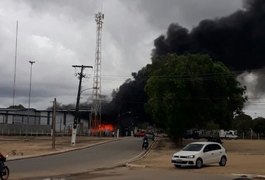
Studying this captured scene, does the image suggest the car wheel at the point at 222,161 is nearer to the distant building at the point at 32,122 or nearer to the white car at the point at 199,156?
the white car at the point at 199,156

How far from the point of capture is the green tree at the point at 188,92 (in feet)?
213

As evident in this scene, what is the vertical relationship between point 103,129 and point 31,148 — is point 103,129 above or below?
above

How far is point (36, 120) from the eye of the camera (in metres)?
136

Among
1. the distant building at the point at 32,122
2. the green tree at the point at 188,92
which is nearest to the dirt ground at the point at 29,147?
the green tree at the point at 188,92

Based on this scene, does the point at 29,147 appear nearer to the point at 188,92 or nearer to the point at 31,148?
the point at 31,148

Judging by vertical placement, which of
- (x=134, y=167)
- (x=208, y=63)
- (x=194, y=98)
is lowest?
(x=134, y=167)

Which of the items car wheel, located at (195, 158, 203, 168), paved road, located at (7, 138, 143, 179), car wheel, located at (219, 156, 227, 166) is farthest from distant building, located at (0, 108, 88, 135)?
car wheel, located at (195, 158, 203, 168)

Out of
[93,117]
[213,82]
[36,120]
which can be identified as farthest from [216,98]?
[36,120]

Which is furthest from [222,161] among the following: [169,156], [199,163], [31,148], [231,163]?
[31,148]

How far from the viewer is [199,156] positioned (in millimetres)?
32375

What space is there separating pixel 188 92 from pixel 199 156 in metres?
33.4

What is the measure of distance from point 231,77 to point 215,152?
37990 mm

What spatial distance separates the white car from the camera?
1263 inches

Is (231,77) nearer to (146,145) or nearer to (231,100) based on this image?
(231,100)
